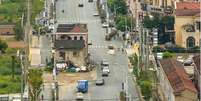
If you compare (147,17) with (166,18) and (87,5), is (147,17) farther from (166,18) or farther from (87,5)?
(87,5)

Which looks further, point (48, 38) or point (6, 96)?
point (48, 38)

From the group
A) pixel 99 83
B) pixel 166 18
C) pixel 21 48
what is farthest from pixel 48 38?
pixel 99 83

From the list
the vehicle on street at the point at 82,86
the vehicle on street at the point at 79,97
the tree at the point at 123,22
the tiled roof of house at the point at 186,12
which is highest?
the tiled roof of house at the point at 186,12

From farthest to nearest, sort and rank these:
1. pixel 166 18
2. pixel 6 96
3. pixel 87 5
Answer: pixel 87 5, pixel 166 18, pixel 6 96

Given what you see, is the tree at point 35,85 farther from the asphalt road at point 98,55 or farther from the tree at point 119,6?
the tree at point 119,6

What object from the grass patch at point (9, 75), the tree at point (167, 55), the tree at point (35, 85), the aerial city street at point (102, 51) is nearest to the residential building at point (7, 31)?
the aerial city street at point (102, 51)

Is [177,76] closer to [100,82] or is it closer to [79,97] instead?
[79,97]

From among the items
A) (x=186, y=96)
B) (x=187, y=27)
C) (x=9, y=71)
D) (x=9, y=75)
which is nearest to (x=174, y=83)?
(x=186, y=96)
